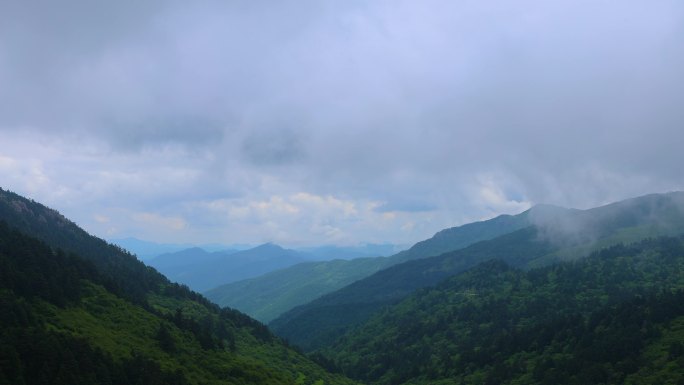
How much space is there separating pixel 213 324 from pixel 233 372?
72.7m

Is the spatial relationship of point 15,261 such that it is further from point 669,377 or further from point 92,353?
point 669,377

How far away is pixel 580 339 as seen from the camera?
194000 mm

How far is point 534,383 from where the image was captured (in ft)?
575

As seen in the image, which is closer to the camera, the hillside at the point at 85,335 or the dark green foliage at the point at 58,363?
the dark green foliage at the point at 58,363

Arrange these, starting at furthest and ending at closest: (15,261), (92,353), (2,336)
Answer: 1. (15,261)
2. (92,353)
3. (2,336)

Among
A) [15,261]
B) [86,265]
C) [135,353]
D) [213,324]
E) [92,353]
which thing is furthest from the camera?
[213,324]

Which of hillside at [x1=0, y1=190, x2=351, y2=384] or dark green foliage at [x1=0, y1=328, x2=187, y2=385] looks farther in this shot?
hillside at [x1=0, y1=190, x2=351, y2=384]

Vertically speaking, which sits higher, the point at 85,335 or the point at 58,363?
the point at 85,335

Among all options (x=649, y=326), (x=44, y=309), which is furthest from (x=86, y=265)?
(x=649, y=326)

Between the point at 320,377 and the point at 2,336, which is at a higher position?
the point at 2,336

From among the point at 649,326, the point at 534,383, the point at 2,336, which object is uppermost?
the point at 2,336

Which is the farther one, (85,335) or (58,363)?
(85,335)

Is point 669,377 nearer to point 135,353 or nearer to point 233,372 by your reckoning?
point 233,372

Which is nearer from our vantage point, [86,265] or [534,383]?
[86,265]
